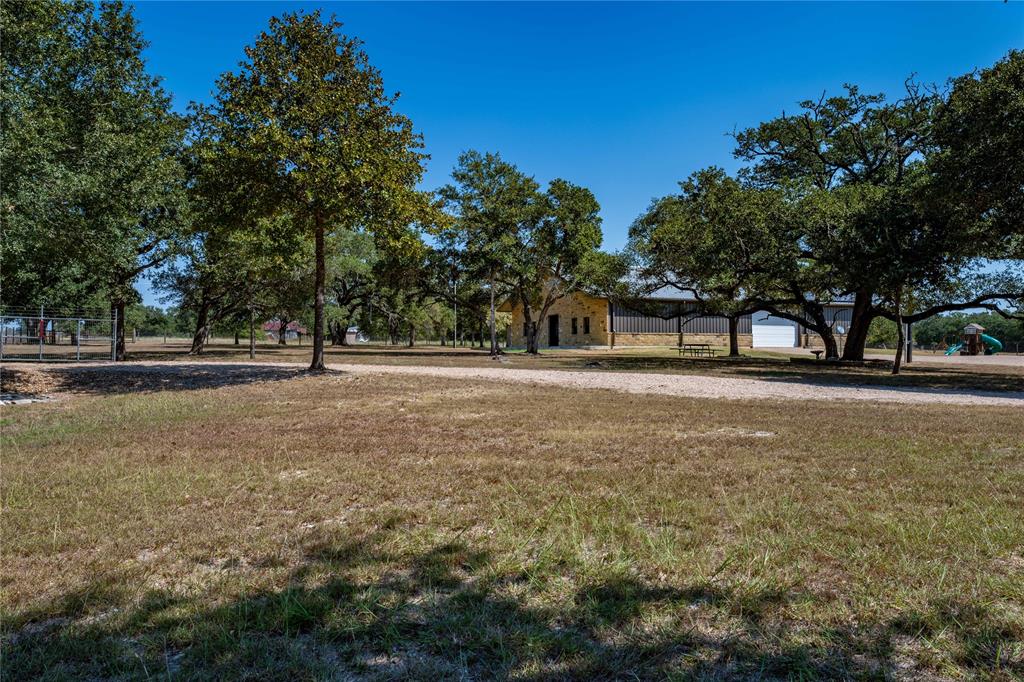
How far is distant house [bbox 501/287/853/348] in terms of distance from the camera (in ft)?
138

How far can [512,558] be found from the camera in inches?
120

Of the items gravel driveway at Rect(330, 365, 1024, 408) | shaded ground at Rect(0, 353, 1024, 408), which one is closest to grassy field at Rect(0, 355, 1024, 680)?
gravel driveway at Rect(330, 365, 1024, 408)

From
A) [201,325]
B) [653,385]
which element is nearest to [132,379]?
[653,385]

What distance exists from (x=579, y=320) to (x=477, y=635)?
43.6m

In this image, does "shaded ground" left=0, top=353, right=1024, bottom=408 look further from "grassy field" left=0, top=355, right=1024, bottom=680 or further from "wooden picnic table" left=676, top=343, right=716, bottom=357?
"wooden picnic table" left=676, top=343, right=716, bottom=357

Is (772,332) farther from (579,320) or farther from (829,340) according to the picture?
Answer: (829,340)

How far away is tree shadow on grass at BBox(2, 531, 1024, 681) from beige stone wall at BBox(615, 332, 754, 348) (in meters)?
40.2

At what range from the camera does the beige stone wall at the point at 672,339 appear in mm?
42812

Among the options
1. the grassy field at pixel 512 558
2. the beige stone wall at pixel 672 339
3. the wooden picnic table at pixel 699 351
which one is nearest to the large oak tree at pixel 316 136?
the grassy field at pixel 512 558

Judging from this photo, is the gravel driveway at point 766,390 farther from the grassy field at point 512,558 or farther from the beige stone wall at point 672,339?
the beige stone wall at point 672,339

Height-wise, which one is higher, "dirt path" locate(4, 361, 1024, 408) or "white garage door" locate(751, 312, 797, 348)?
"white garage door" locate(751, 312, 797, 348)

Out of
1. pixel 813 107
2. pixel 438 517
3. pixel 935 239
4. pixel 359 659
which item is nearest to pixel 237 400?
pixel 438 517

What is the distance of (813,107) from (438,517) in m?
27.1

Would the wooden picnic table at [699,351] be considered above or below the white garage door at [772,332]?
below
